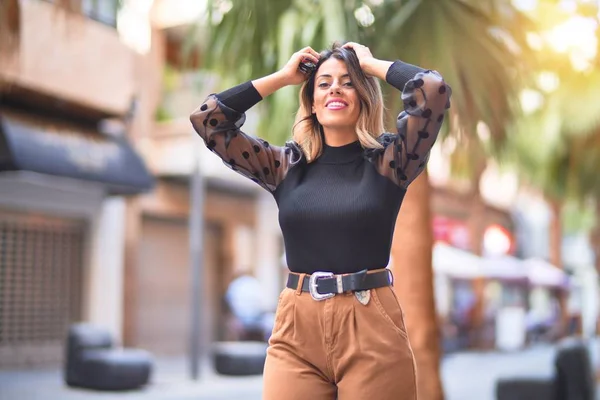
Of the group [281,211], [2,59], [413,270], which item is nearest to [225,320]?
[2,59]

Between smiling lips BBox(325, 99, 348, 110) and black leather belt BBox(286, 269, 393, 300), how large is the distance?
545 mm

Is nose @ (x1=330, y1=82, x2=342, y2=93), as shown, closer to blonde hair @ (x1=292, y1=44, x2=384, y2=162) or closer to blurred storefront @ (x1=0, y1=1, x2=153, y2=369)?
blonde hair @ (x1=292, y1=44, x2=384, y2=162)

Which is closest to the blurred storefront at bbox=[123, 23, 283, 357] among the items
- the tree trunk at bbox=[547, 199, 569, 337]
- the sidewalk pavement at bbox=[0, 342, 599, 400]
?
the sidewalk pavement at bbox=[0, 342, 599, 400]

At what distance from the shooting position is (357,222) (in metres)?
2.68

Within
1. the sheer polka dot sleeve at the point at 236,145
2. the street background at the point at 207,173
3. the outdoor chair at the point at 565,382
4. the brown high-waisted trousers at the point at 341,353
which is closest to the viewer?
the brown high-waisted trousers at the point at 341,353

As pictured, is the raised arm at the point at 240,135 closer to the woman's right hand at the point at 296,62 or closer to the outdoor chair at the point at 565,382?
the woman's right hand at the point at 296,62

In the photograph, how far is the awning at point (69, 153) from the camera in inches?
520

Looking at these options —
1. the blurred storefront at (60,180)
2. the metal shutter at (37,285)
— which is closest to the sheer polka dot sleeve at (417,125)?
the blurred storefront at (60,180)

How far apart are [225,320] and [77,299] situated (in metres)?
5.99

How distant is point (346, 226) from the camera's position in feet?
8.79

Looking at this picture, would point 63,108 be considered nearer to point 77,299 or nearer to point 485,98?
point 77,299

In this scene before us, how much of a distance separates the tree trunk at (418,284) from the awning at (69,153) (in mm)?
7906

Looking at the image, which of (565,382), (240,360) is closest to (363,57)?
(565,382)

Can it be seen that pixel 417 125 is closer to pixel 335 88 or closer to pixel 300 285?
pixel 335 88
